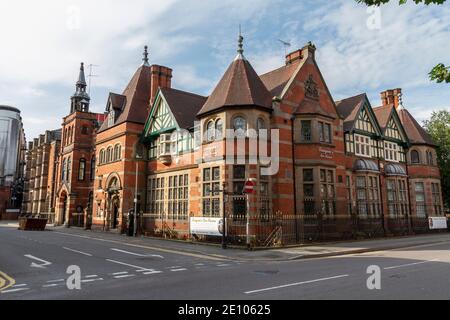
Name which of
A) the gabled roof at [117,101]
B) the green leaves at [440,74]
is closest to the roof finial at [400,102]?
the gabled roof at [117,101]

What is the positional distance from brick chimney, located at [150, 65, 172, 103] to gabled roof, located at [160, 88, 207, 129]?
2236 millimetres

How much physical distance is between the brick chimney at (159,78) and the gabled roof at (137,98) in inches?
48.1

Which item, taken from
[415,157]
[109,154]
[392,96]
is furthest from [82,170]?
[415,157]

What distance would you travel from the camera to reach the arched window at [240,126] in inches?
921

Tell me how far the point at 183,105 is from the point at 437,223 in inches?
1113

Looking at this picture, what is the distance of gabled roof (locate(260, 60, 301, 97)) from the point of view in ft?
87.9

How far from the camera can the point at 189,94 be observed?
34.7 metres

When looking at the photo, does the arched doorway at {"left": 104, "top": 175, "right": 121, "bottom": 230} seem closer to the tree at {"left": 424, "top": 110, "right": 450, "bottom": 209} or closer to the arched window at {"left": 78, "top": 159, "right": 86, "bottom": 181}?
the arched window at {"left": 78, "top": 159, "right": 86, "bottom": 181}

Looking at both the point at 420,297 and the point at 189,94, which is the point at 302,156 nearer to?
the point at 189,94

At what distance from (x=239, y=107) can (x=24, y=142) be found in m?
112

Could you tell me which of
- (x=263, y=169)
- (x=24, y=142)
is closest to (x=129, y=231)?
(x=263, y=169)

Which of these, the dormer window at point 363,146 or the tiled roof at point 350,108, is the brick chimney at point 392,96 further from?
the dormer window at point 363,146

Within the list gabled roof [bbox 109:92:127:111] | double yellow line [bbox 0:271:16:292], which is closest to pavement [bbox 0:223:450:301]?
double yellow line [bbox 0:271:16:292]

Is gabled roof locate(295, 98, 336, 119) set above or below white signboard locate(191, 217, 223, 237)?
above
